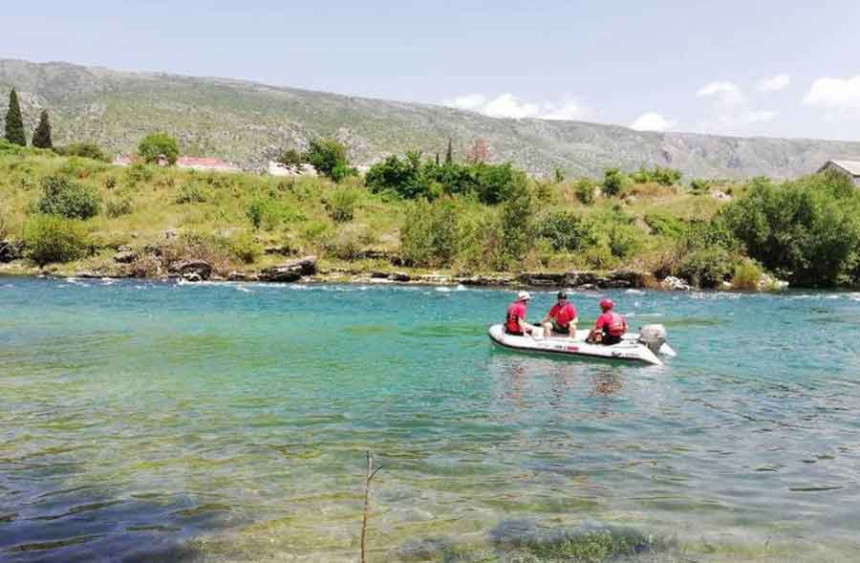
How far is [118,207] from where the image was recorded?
175 feet

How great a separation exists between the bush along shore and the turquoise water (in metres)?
24.1

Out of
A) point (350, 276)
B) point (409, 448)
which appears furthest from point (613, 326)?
point (350, 276)

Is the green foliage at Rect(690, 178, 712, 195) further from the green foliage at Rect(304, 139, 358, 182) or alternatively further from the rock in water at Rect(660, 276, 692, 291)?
the green foliage at Rect(304, 139, 358, 182)

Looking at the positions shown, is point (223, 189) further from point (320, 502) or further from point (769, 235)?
point (320, 502)

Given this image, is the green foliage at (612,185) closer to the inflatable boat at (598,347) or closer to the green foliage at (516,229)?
the green foliage at (516,229)

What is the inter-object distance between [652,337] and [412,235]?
101 ft

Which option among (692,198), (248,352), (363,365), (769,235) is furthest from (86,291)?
(692,198)

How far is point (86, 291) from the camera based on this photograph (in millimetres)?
34562

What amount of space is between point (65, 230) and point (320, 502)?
4334 centimetres

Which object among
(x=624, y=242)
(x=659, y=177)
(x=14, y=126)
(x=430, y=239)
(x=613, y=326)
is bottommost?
(x=613, y=326)

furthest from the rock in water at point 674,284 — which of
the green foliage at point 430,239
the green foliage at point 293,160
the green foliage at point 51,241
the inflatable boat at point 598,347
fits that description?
the green foliage at point 293,160

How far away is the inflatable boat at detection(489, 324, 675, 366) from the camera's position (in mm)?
17719

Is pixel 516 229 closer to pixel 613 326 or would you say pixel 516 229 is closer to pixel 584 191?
pixel 584 191

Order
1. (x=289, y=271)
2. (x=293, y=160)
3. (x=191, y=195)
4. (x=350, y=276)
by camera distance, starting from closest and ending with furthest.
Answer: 1. (x=289, y=271)
2. (x=350, y=276)
3. (x=191, y=195)
4. (x=293, y=160)
